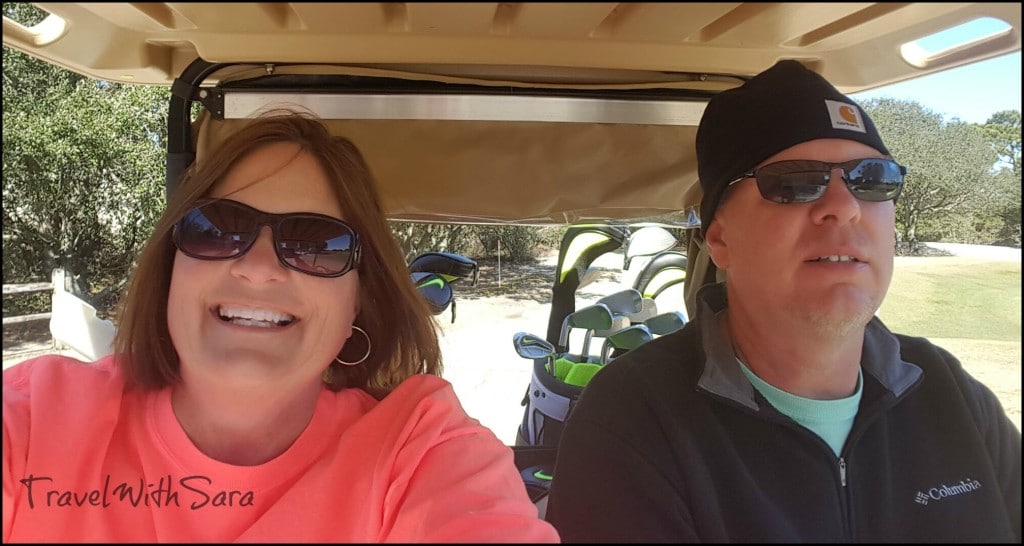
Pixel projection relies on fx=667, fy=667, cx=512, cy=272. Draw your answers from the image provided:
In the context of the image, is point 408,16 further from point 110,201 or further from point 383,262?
point 110,201

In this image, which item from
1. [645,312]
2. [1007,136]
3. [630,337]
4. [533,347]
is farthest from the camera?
[645,312]

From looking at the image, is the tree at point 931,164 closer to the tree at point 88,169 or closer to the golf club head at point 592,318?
the golf club head at point 592,318

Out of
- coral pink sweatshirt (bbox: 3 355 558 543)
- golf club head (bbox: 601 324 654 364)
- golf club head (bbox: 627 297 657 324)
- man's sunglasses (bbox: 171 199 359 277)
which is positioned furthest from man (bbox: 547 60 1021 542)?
golf club head (bbox: 627 297 657 324)

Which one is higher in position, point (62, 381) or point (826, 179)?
point (826, 179)

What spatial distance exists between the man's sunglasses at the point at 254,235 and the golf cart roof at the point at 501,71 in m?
0.32

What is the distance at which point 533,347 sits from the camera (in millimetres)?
2852

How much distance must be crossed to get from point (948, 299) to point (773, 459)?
79 cm

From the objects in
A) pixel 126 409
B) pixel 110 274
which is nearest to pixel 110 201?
pixel 110 274

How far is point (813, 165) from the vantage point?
4.24 feet

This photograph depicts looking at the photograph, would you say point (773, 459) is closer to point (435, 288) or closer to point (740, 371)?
point (740, 371)

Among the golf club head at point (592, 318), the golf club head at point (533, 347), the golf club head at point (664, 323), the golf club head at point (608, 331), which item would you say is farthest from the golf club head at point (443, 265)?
the golf club head at point (664, 323)

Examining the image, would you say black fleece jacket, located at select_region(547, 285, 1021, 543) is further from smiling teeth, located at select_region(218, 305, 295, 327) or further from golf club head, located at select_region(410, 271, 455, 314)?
golf club head, located at select_region(410, 271, 455, 314)

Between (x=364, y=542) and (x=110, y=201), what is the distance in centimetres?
854

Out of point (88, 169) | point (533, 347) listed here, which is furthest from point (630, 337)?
point (88, 169)
